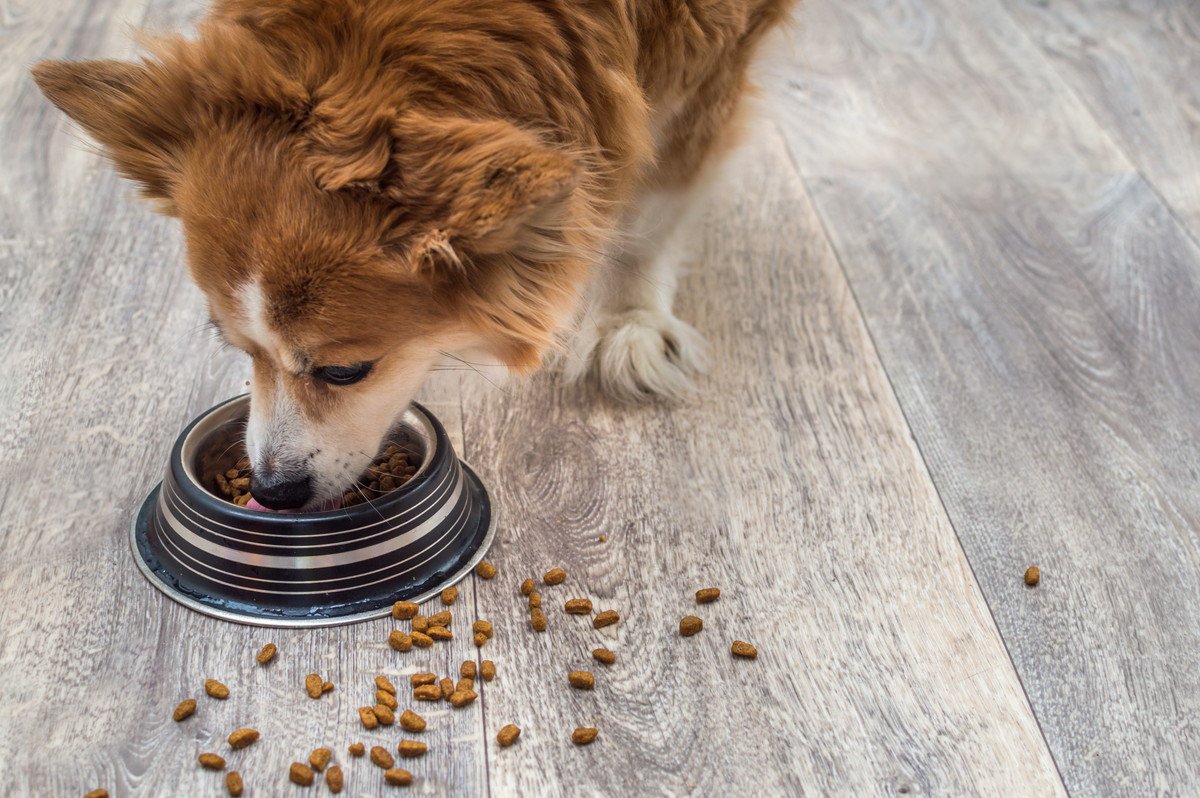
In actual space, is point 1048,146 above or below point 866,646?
above

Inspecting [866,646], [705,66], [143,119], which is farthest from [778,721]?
[143,119]

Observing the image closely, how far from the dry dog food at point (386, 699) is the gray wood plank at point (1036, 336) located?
2.68 ft

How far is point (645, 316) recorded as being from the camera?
206 centimetres

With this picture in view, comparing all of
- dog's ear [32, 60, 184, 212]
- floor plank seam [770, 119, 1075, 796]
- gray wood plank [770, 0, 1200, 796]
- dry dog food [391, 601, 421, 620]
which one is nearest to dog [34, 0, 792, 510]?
dog's ear [32, 60, 184, 212]

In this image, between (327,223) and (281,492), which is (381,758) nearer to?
(281,492)

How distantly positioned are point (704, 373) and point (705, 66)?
0.55 m

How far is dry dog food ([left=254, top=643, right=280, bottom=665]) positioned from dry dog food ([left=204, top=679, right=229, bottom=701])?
6 centimetres

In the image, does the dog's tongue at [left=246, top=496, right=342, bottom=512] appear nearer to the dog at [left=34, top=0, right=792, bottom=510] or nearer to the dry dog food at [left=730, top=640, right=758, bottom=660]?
the dog at [left=34, top=0, right=792, bottom=510]

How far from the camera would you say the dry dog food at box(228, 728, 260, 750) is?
1.33m

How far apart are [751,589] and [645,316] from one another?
0.64 m

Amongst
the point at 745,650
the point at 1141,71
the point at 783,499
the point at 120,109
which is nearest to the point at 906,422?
the point at 783,499

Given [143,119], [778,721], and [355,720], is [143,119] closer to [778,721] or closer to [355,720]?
[355,720]

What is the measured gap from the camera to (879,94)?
9.46 ft

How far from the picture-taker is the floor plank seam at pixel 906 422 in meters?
1.45
